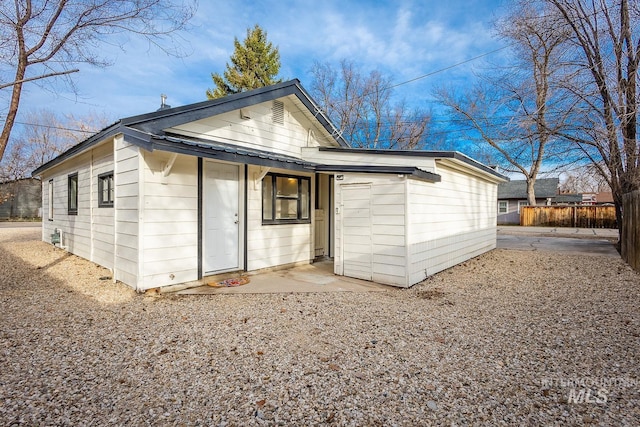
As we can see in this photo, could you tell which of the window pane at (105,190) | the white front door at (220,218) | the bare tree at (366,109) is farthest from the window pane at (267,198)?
the bare tree at (366,109)

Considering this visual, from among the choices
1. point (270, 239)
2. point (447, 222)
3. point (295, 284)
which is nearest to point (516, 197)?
point (447, 222)

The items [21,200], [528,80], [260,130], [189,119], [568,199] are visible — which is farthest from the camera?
[568,199]

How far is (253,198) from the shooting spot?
6.47 m

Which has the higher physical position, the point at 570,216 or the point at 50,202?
the point at 50,202

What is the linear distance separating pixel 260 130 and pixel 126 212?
315 cm

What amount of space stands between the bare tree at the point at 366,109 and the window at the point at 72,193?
17173 millimetres

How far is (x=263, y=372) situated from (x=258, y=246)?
402cm

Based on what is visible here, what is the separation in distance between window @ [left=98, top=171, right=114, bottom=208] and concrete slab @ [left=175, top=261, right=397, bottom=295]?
2.61 m

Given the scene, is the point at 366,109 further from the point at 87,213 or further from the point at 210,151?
the point at 210,151

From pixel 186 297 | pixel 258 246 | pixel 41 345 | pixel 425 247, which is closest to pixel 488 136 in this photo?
pixel 425 247

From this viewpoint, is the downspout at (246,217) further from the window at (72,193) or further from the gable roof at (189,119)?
the window at (72,193)

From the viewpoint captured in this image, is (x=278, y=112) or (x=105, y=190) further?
(x=278, y=112)

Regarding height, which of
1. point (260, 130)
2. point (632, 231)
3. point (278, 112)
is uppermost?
point (278, 112)

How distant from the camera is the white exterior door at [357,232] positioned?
6098 mm
